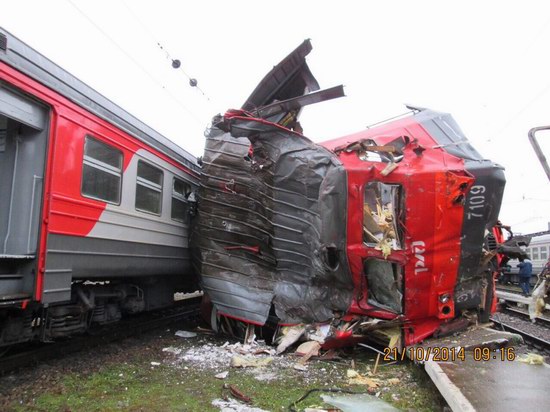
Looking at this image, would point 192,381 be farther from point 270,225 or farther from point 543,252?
point 543,252

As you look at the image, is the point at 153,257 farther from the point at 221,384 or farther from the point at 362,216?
the point at 362,216

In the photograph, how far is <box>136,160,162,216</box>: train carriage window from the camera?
6.02 m

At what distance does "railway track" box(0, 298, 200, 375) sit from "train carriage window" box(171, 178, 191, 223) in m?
1.82

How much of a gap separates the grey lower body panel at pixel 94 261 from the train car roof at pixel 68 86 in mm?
1454

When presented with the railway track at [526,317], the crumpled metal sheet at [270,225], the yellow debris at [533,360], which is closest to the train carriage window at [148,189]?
the crumpled metal sheet at [270,225]

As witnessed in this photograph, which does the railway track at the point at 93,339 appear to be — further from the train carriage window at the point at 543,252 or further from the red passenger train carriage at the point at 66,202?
the train carriage window at the point at 543,252

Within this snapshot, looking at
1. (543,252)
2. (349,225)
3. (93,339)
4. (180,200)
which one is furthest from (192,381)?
(543,252)

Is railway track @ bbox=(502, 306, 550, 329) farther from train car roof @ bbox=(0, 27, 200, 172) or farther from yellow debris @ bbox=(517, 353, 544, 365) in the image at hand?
train car roof @ bbox=(0, 27, 200, 172)

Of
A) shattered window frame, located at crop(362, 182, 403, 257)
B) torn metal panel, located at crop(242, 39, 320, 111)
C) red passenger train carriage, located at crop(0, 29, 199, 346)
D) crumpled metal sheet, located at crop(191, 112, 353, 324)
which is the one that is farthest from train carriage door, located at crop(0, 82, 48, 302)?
torn metal panel, located at crop(242, 39, 320, 111)

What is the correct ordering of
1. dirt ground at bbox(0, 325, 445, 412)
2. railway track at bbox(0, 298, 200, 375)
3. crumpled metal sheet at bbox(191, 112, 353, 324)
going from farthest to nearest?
1. crumpled metal sheet at bbox(191, 112, 353, 324)
2. railway track at bbox(0, 298, 200, 375)
3. dirt ground at bbox(0, 325, 445, 412)

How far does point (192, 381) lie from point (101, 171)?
8.41 feet

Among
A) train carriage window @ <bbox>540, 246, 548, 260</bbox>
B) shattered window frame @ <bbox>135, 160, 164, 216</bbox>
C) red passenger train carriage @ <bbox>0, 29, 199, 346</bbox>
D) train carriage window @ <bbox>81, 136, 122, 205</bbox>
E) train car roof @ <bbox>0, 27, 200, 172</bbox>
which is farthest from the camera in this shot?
train carriage window @ <bbox>540, 246, 548, 260</bbox>

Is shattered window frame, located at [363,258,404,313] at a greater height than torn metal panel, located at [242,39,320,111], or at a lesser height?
lesser

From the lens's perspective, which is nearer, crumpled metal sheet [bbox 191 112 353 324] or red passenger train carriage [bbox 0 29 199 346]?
red passenger train carriage [bbox 0 29 199 346]
